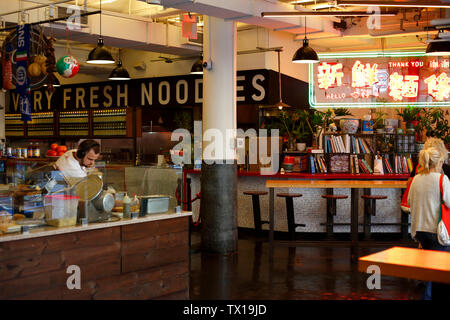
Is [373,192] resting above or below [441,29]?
below

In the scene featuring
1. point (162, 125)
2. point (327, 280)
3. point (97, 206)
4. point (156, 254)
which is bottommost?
point (327, 280)

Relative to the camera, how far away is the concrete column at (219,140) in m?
8.14

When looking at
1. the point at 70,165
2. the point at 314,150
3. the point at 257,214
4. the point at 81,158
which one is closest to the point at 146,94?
the point at 257,214

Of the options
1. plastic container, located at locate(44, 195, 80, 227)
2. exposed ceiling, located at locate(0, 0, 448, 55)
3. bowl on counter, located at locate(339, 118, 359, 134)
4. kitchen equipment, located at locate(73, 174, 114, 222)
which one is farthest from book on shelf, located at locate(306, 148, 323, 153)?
plastic container, located at locate(44, 195, 80, 227)

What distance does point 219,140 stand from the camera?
8133 mm

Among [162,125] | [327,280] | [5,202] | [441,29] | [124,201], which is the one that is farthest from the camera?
[162,125]

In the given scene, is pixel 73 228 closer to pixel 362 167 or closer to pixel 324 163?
pixel 324 163

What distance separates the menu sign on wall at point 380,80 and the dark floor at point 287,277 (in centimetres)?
504

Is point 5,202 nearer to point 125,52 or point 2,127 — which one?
point 125,52

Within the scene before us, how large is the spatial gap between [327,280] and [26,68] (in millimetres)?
4478

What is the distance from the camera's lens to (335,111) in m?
10.3

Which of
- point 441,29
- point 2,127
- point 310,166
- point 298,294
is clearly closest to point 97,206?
point 298,294

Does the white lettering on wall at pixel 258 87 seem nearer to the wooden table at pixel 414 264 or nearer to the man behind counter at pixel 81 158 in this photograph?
the man behind counter at pixel 81 158

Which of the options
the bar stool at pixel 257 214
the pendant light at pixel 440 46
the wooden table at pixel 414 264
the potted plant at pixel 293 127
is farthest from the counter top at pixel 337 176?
the wooden table at pixel 414 264
